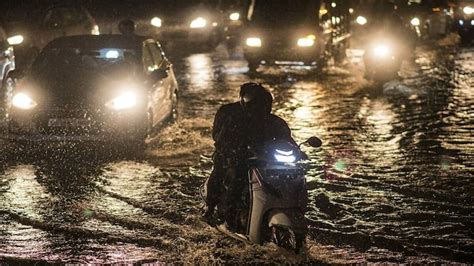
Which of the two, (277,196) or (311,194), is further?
(311,194)

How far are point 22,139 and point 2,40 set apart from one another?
16.6 ft

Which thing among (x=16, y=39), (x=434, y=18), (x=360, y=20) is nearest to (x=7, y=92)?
(x=16, y=39)

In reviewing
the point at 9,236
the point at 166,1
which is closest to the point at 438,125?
the point at 9,236

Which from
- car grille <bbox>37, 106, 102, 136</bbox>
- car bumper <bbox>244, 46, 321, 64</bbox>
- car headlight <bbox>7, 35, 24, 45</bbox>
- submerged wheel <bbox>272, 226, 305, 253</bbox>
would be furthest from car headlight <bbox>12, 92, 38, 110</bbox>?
car bumper <bbox>244, 46, 321, 64</bbox>

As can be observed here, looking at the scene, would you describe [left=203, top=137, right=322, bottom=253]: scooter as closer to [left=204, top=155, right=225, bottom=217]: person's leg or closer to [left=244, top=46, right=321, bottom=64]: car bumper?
[left=204, top=155, right=225, bottom=217]: person's leg

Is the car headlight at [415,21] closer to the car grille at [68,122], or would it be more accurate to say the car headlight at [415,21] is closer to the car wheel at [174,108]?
the car wheel at [174,108]

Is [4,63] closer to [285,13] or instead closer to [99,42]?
[99,42]

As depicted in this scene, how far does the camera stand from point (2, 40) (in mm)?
14844

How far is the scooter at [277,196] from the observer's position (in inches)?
229

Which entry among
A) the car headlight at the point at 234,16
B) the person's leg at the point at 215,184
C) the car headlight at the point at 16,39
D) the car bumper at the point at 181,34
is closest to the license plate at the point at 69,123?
the person's leg at the point at 215,184

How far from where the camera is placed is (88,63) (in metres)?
11.4

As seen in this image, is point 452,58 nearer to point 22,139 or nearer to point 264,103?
point 22,139

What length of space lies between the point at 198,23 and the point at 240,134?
19074mm

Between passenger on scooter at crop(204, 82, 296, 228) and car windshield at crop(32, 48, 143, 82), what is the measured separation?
4.97 metres
